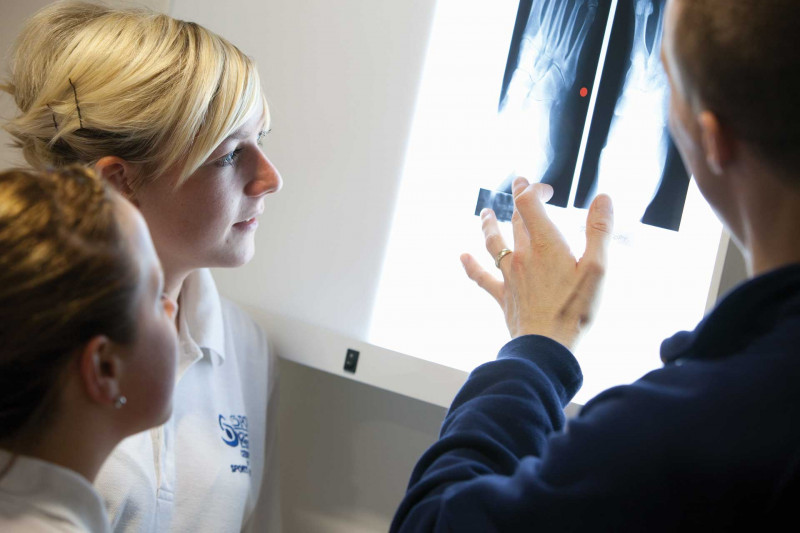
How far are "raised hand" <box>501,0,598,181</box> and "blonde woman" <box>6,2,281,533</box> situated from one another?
473 millimetres

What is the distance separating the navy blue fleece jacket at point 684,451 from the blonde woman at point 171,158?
693 mm

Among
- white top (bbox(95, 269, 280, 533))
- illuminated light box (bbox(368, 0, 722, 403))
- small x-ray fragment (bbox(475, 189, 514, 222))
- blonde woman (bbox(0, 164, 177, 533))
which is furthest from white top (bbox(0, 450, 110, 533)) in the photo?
small x-ray fragment (bbox(475, 189, 514, 222))

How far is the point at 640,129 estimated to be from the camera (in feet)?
4.49

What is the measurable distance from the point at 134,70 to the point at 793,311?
1.07 metres

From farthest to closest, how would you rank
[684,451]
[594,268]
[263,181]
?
[263,181] < [594,268] < [684,451]

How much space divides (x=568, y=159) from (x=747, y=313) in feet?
2.66

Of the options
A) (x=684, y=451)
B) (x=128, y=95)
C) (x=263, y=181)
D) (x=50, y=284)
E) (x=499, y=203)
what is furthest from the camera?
(x=499, y=203)

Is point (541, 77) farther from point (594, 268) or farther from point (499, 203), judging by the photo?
point (594, 268)

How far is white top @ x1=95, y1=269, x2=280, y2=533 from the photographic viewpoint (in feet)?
3.92

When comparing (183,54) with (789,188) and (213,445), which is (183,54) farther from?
(789,188)

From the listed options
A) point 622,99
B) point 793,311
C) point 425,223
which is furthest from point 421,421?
point 793,311

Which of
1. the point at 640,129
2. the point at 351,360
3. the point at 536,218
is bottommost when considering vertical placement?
the point at 351,360

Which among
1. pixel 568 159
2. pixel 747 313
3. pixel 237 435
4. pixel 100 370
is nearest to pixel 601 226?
pixel 747 313

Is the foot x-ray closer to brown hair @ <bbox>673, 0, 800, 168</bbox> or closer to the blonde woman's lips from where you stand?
the blonde woman's lips
